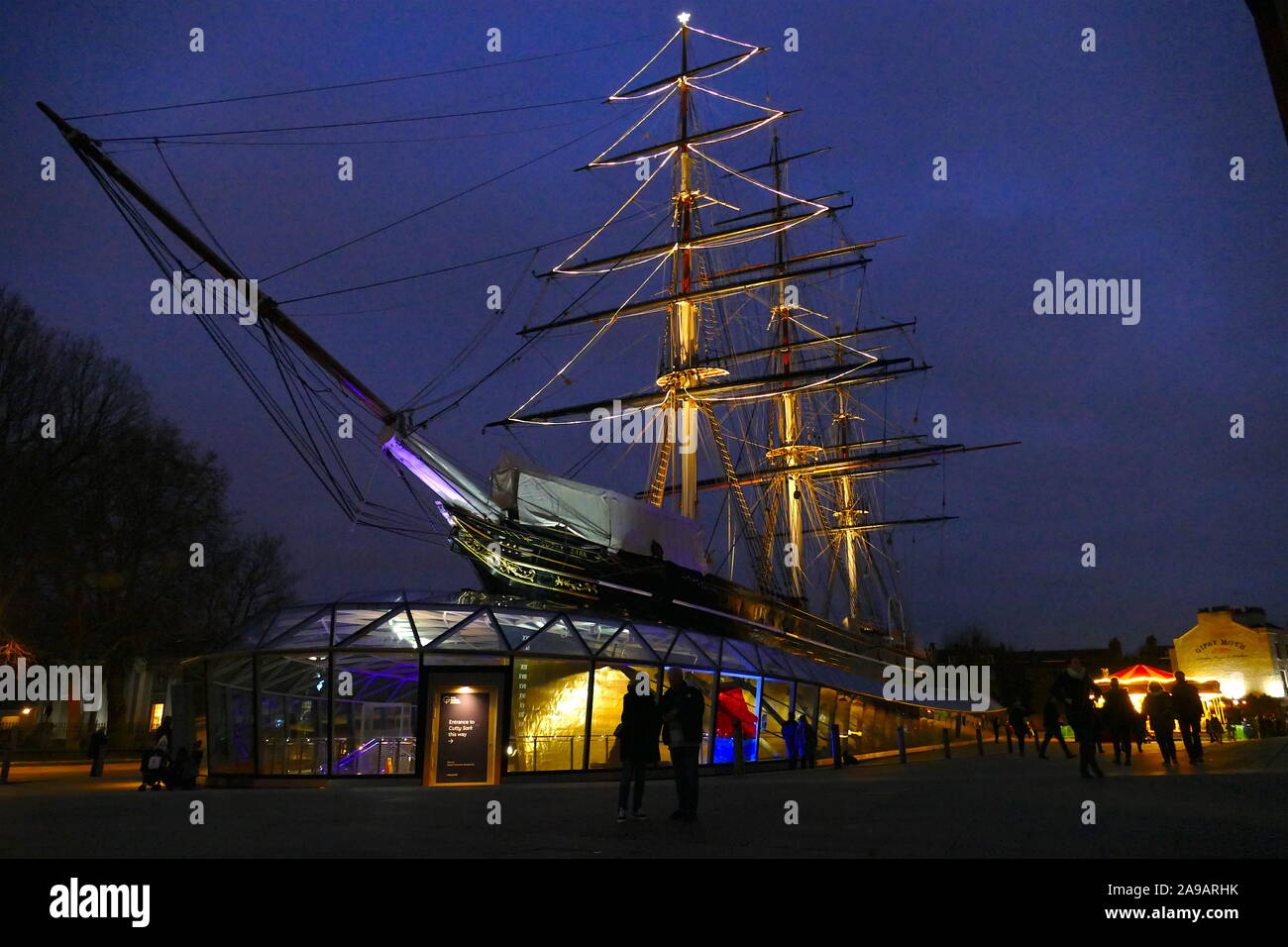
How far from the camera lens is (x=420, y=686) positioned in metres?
17.4

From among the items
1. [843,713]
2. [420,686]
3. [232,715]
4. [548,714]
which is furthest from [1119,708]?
[232,715]

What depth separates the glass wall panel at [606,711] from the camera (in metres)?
19.7

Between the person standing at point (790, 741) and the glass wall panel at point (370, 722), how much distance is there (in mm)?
9754

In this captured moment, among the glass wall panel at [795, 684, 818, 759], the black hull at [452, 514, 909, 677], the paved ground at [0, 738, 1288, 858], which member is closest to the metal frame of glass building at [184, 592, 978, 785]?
the glass wall panel at [795, 684, 818, 759]

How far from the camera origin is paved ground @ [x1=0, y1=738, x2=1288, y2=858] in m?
7.17

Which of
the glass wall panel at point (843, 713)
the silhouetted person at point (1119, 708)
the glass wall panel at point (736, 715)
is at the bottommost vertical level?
the glass wall panel at point (843, 713)

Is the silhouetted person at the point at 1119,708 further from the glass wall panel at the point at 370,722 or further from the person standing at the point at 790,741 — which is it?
the glass wall panel at the point at 370,722

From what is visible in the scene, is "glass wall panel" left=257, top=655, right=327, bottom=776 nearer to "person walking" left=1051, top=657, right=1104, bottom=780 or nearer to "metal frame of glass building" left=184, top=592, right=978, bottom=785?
"metal frame of glass building" left=184, top=592, right=978, bottom=785

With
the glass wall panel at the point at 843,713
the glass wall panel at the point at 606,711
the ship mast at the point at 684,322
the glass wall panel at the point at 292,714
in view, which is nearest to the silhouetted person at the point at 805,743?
the glass wall panel at the point at 843,713

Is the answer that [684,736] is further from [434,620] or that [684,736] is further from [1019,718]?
[1019,718]

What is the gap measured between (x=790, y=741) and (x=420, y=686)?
34.7ft
